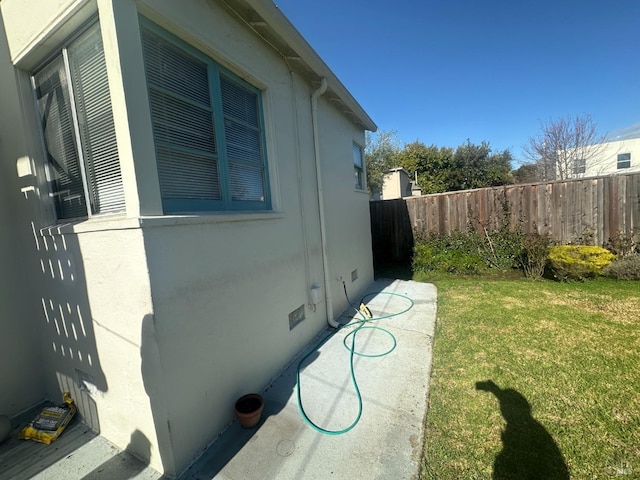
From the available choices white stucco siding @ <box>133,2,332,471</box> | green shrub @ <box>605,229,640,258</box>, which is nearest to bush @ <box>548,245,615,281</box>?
green shrub @ <box>605,229,640,258</box>

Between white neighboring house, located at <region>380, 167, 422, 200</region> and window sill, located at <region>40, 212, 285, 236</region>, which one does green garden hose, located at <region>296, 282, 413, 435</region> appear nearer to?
window sill, located at <region>40, 212, 285, 236</region>

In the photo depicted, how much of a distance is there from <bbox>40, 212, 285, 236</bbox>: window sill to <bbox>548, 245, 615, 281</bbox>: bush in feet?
22.3

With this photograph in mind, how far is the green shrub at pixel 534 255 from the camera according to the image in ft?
19.4

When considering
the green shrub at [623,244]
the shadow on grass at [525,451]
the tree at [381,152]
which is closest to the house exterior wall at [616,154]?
the tree at [381,152]

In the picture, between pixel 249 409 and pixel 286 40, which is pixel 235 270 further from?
pixel 286 40

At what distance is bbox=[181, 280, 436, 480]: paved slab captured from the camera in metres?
1.81

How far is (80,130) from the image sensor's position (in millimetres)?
2082

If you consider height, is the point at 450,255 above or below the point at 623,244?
below

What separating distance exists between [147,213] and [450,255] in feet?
24.6

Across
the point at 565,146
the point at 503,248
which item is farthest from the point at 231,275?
the point at 565,146

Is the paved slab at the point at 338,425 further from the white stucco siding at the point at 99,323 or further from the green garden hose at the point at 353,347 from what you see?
the white stucco siding at the point at 99,323

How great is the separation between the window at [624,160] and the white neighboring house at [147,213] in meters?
29.0

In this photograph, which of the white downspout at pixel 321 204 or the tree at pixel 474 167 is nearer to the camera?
the white downspout at pixel 321 204

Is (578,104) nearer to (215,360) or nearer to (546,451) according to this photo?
(546,451)
